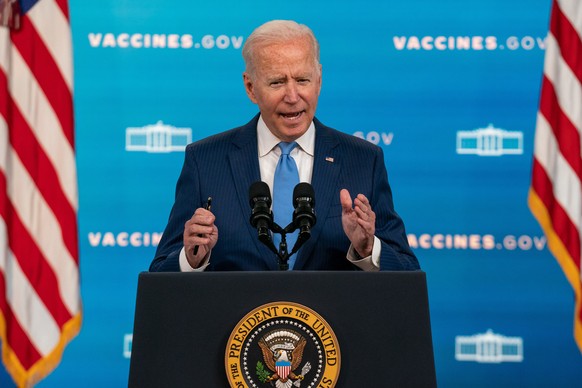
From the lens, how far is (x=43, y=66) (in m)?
3.78

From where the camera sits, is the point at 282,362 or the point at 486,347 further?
the point at 486,347

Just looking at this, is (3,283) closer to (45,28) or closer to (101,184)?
(101,184)

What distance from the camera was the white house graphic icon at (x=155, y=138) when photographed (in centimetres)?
405

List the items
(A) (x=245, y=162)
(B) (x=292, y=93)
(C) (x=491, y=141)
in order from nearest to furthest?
(B) (x=292, y=93) < (A) (x=245, y=162) < (C) (x=491, y=141)

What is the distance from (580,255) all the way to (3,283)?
2416 mm

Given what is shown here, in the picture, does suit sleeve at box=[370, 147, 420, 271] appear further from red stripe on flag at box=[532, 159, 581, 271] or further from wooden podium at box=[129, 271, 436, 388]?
red stripe on flag at box=[532, 159, 581, 271]

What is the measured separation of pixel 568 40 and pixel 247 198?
6.52ft

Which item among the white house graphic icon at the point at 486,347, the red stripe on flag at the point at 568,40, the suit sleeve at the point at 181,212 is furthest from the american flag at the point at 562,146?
the suit sleeve at the point at 181,212

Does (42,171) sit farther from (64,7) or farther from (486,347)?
(486,347)

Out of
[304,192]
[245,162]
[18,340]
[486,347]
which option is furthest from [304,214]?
[486,347]

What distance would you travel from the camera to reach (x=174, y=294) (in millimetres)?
1810

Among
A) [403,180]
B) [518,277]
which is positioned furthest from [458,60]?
[518,277]

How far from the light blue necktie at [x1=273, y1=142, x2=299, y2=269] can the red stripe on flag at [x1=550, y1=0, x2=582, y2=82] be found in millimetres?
1791

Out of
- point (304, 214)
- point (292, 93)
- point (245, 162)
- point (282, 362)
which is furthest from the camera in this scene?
point (245, 162)
